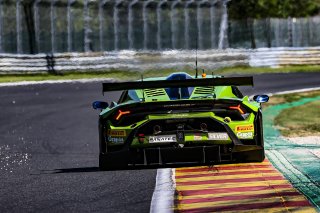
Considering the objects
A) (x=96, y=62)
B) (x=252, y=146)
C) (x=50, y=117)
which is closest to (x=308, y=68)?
(x=96, y=62)

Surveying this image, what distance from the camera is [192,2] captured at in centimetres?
3875

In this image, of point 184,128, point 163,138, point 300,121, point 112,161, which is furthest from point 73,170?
point 300,121

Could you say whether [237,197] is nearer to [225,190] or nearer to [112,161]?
[225,190]

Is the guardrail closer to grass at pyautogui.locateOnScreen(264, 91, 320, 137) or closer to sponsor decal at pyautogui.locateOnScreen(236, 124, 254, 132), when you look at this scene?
grass at pyautogui.locateOnScreen(264, 91, 320, 137)

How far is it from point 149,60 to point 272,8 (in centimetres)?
3415

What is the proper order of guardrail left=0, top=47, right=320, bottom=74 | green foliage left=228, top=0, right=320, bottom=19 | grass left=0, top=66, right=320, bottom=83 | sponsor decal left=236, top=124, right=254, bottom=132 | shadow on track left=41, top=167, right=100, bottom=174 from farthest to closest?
green foliage left=228, top=0, right=320, bottom=19 → grass left=0, top=66, right=320, bottom=83 → guardrail left=0, top=47, right=320, bottom=74 → shadow on track left=41, top=167, right=100, bottom=174 → sponsor decal left=236, top=124, right=254, bottom=132

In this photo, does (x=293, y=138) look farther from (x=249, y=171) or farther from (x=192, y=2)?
(x=192, y=2)

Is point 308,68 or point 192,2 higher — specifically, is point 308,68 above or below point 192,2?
A: below

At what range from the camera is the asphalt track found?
790 centimetres

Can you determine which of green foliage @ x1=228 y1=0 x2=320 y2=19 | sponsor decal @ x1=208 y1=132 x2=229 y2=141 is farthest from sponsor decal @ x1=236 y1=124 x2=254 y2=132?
green foliage @ x1=228 y1=0 x2=320 y2=19

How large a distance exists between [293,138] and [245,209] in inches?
A: 269

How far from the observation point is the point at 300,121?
56.3 feet

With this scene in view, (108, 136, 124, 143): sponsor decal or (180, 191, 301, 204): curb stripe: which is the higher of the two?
(108, 136, 124, 143): sponsor decal

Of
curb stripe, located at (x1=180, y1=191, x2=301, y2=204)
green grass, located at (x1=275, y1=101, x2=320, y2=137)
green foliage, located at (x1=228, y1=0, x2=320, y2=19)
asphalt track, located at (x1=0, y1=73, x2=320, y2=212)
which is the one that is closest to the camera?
curb stripe, located at (x1=180, y1=191, x2=301, y2=204)
